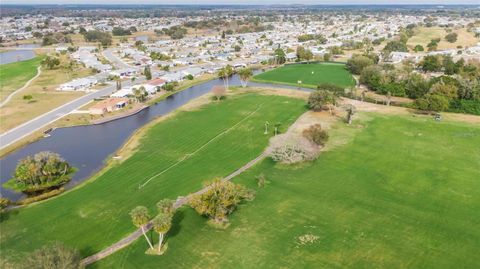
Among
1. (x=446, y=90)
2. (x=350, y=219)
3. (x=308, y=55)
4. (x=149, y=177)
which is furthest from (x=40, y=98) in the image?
(x=446, y=90)

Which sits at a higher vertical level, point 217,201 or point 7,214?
point 217,201

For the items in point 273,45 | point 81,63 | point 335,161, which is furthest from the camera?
point 273,45

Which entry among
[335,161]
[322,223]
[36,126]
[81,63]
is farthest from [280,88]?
[81,63]

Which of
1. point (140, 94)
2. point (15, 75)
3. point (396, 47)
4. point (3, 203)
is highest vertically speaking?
point (396, 47)

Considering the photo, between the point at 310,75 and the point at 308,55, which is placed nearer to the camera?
the point at 310,75

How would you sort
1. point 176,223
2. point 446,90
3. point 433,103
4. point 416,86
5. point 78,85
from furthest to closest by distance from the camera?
point 78,85 → point 416,86 → point 446,90 → point 433,103 → point 176,223

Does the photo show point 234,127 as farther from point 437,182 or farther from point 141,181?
point 437,182

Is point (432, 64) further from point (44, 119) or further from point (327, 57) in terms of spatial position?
point (44, 119)

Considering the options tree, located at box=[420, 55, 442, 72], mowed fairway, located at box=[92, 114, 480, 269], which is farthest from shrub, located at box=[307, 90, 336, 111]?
tree, located at box=[420, 55, 442, 72]
